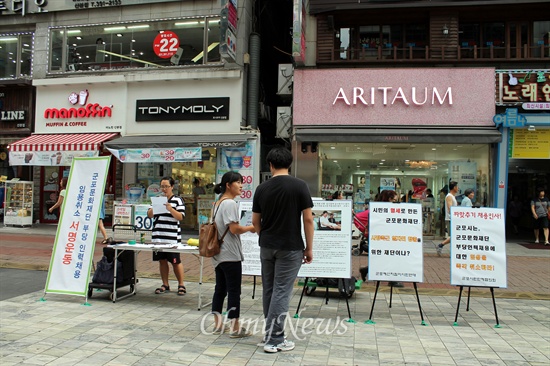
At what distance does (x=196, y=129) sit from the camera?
51.1ft

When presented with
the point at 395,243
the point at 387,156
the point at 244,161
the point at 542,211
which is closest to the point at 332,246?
the point at 395,243

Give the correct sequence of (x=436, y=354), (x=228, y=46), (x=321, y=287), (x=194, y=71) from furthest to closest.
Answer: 1. (x=194, y=71)
2. (x=228, y=46)
3. (x=321, y=287)
4. (x=436, y=354)

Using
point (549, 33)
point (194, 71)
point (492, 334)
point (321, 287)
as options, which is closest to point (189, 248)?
point (321, 287)

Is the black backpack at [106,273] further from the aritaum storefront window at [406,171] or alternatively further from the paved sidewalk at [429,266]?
the aritaum storefront window at [406,171]

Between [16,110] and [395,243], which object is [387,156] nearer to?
[395,243]

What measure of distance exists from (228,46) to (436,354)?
11.6 metres

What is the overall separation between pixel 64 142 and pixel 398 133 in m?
10.9

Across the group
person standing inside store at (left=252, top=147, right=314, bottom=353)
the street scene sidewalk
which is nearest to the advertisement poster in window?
the street scene sidewalk

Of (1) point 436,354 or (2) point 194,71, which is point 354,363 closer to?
(1) point 436,354

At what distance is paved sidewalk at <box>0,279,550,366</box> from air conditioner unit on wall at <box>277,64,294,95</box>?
9503 millimetres

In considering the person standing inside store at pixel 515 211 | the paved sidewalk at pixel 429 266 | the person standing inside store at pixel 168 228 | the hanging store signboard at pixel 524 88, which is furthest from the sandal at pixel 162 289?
the person standing inside store at pixel 515 211

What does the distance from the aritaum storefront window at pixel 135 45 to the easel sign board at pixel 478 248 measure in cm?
1149

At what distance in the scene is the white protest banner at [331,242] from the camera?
20.2 ft

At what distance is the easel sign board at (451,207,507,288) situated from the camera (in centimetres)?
591
